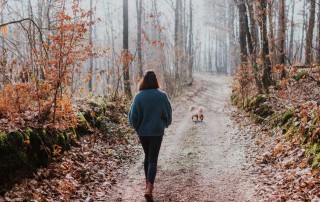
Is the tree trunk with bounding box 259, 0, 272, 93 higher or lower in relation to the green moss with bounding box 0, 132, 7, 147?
higher

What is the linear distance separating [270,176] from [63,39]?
5323mm

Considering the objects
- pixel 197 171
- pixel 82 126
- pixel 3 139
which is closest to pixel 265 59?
pixel 197 171

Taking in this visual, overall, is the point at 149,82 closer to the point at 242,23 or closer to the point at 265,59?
the point at 265,59

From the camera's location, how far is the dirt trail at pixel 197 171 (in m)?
5.76

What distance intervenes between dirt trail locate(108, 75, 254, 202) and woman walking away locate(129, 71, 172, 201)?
2.30 ft

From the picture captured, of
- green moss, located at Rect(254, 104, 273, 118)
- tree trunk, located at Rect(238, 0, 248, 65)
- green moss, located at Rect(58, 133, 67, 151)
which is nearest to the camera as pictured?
green moss, located at Rect(58, 133, 67, 151)

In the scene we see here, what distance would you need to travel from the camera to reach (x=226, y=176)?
665 cm

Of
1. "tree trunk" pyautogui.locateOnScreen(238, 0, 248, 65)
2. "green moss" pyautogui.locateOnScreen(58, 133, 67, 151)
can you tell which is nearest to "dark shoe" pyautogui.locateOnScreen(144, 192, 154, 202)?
"green moss" pyautogui.locateOnScreen(58, 133, 67, 151)

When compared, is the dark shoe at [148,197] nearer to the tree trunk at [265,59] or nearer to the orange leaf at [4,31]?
the orange leaf at [4,31]

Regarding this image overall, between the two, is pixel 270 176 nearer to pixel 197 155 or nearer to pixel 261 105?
pixel 197 155

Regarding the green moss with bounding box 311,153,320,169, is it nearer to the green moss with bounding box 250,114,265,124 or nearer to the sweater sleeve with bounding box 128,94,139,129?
the sweater sleeve with bounding box 128,94,139,129

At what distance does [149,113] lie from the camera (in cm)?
538

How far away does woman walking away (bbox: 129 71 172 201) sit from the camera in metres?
5.34

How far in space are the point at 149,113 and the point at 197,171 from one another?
2.35 meters
